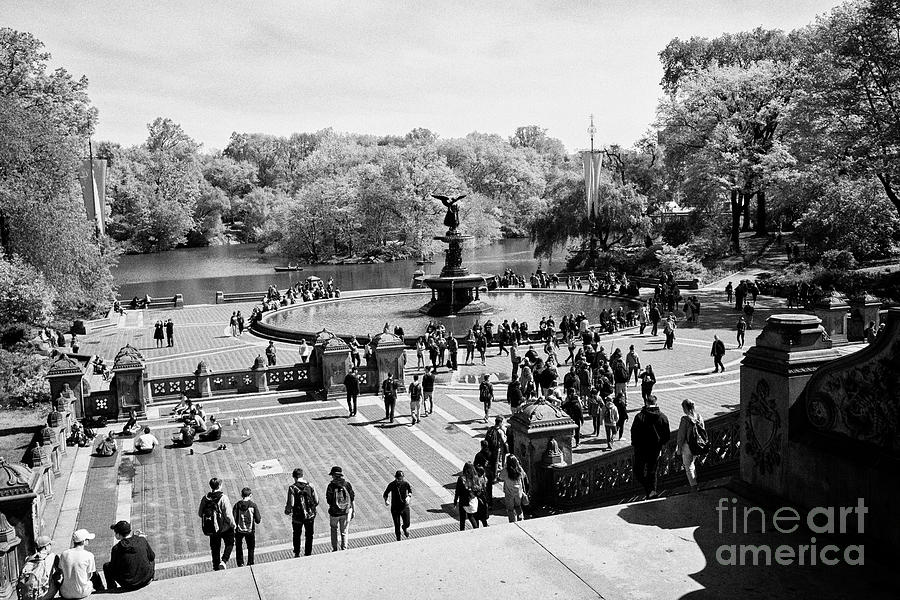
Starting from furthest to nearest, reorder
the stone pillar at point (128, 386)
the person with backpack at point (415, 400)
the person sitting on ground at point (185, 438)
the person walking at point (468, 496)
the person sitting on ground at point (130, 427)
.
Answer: the stone pillar at point (128, 386) → the person sitting on ground at point (130, 427) → the person with backpack at point (415, 400) → the person sitting on ground at point (185, 438) → the person walking at point (468, 496)

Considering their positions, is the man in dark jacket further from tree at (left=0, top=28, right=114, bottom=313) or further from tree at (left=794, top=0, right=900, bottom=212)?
tree at (left=0, top=28, right=114, bottom=313)

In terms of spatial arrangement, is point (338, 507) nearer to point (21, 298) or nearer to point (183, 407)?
point (183, 407)

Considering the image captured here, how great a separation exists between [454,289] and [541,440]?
26.9 m

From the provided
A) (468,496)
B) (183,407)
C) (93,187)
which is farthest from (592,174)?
(468,496)

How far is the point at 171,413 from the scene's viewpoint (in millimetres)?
21031

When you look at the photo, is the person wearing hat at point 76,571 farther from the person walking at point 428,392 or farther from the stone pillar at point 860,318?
the stone pillar at point 860,318

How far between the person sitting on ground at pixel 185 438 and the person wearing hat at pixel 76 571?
965 centimetres

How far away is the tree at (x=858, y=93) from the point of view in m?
30.7

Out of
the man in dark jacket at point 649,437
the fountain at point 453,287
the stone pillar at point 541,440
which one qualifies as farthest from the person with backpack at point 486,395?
the fountain at point 453,287

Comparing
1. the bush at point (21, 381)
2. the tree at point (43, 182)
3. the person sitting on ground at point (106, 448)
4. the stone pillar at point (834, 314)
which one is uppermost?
the tree at point (43, 182)

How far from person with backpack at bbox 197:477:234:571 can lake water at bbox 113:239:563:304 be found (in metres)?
44.2

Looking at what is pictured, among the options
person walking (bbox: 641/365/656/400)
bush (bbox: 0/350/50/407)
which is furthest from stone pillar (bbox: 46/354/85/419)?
person walking (bbox: 641/365/656/400)

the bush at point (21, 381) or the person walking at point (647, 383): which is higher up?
the person walking at point (647, 383)

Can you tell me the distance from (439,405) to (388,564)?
1489cm
